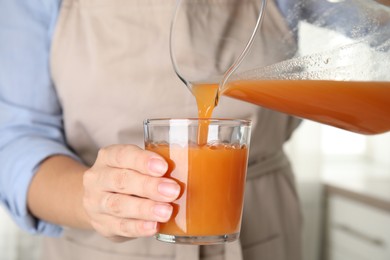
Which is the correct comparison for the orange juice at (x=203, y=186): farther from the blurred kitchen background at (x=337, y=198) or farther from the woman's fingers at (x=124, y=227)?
the blurred kitchen background at (x=337, y=198)

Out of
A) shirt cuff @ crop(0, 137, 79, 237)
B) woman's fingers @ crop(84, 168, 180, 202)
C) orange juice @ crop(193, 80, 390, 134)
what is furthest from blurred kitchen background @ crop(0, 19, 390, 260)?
woman's fingers @ crop(84, 168, 180, 202)

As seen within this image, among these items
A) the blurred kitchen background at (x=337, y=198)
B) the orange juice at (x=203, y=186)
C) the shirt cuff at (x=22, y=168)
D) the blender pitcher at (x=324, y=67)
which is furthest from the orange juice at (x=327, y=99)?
the blurred kitchen background at (x=337, y=198)

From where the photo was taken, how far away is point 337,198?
2254 mm

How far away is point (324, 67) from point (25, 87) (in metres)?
0.57

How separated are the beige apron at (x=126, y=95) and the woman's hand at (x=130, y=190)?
0.31 m

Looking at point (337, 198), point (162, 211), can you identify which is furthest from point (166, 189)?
point (337, 198)

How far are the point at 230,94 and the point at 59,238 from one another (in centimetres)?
53

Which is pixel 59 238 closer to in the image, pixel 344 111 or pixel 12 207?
pixel 12 207

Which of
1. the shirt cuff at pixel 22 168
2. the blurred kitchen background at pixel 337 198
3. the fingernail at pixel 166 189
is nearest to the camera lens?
the fingernail at pixel 166 189

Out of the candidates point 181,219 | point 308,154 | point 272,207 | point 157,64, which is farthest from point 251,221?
point 308,154

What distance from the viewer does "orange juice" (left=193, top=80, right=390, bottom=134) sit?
2.56 ft

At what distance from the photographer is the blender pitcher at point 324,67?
2.44ft

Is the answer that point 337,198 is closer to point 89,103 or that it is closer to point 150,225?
point 89,103

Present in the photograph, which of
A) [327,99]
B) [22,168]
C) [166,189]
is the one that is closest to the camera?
[166,189]
